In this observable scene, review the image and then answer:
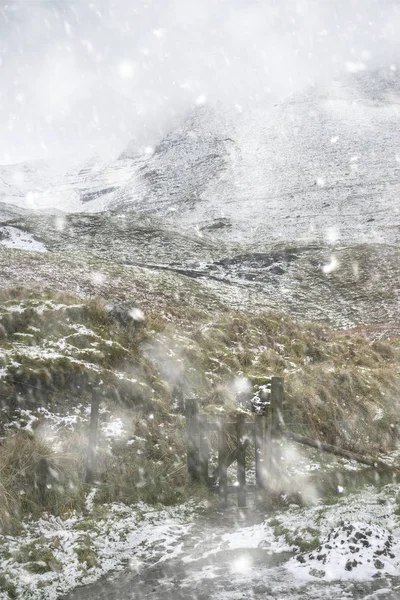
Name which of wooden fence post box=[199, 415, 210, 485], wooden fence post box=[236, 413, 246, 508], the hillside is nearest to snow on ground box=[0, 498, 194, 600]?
the hillside

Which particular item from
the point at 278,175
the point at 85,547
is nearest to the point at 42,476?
the point at 85,547

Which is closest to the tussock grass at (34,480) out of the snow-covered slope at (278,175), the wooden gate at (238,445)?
the wooden gate at (238,445)

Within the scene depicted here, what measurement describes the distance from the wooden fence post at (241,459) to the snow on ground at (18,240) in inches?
1493

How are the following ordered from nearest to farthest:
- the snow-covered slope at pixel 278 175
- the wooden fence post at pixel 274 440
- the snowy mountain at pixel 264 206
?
the wooden fence post at pixel 274 440 → the snowy mountain at pixel 264 206 → the snow-covered slope at pixel 278 175

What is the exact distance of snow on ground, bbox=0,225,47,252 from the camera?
1724 inches

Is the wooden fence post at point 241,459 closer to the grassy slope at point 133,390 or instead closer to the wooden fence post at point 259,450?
the wooden fence post at point 259,450

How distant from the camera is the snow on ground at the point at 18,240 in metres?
43.8

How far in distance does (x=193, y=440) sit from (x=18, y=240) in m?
41.6

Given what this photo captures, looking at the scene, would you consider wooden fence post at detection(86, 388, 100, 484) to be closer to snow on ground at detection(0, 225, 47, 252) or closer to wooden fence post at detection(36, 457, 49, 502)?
wooden fence post at detection(36, 457, 49, 502)

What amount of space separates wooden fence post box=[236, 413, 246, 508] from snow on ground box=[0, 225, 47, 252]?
124 feet

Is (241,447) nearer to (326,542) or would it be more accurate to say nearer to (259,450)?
(259,450)

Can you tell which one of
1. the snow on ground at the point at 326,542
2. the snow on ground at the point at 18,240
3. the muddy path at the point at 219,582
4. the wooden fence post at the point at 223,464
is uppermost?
the snow on ground at the point at 18,240

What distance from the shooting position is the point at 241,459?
27.9 ft

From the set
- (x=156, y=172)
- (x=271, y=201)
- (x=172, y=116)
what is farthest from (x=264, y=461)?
(x=172, y=116)
